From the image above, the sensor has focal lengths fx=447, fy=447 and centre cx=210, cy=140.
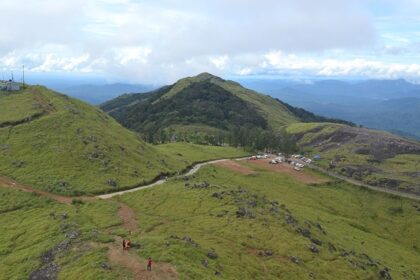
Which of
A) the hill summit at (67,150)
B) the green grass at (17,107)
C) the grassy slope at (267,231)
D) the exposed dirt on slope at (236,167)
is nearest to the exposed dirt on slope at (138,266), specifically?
the grassy slope at (267,231)

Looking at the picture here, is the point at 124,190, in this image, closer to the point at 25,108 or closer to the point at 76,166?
the point at 76,166

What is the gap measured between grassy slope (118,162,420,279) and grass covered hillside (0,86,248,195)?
10340mm

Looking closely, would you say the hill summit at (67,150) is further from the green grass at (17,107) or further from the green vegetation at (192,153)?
the green vegetation at (192,153)

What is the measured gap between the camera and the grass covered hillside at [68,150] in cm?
9819

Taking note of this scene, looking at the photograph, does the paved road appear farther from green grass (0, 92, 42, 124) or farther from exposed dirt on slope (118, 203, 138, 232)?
green grass (0, 92, 42, 124)

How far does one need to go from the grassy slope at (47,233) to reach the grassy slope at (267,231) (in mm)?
6464

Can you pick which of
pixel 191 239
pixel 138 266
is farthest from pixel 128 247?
pixel 191 239

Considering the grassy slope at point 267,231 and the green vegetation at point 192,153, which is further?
the green vegetation at point 192,153

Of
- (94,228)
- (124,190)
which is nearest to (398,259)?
(124,190)

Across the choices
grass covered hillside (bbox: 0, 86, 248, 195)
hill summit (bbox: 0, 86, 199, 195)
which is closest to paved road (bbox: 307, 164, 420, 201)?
grass covered hillside (bbox: 0, 86, 248, 195)

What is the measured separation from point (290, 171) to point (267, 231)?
9279 centimetres

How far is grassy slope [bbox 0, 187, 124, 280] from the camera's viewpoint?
173 feet

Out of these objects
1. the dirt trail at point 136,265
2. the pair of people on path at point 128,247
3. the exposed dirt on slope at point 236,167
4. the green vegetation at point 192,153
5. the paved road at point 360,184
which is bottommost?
the paved road at point 360,184

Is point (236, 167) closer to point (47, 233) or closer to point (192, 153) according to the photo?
point (192, 153)
